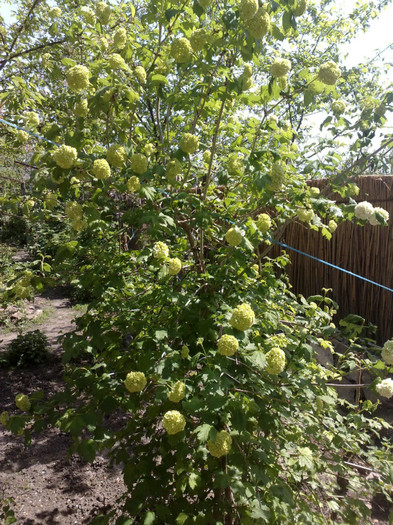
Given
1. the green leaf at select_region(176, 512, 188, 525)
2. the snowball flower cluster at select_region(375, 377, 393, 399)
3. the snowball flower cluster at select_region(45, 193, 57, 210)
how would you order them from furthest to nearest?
the snowball flower cluster at select_region(45, 193, 57, 210) → the snowball flower cluster at select_region(375, 377, 393, 399) → the green leaf at select_region(176, 512, 188, 525)

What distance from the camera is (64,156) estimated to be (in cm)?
142

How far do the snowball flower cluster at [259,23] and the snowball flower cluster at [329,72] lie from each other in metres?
0.31

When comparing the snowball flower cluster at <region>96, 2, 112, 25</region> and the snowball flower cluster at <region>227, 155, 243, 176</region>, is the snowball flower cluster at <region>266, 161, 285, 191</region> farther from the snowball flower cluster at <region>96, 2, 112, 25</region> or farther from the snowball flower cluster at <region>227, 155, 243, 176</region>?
the snowball flower cluster at <region>96, 2, 112, 25</region>

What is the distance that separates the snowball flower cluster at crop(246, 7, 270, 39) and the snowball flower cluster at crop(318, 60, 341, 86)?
31 centimetres

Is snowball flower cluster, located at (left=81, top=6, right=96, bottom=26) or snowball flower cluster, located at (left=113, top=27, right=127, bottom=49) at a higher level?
snowball flower cluster, located at (left=81, top=6, right=96, bottom=26)

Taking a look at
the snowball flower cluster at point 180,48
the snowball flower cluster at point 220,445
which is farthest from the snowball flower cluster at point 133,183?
the snowball flower cluster at point 220,445

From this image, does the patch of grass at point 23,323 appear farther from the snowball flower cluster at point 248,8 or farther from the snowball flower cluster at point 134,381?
the snowball flower cluster at point 248,8

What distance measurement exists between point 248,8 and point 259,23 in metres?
0.07

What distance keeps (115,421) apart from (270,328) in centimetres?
231

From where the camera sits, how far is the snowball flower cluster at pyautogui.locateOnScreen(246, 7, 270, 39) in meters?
1.33

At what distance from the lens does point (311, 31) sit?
6.13m

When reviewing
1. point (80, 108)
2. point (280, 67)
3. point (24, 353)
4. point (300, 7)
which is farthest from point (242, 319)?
point (24, 353)

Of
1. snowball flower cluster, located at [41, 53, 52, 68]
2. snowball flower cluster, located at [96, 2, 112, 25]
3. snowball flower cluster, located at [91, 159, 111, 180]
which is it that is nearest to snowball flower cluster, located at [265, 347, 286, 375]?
snowball flower cluster, located at [91, 159, 111, 180]

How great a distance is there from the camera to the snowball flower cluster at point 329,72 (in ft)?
4.94
